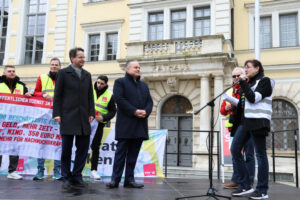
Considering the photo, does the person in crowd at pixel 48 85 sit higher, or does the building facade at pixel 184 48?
the building facade at pixel 184 48

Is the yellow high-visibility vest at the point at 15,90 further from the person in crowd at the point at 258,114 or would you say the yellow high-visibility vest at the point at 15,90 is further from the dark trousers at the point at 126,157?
the person in crowd at the point at 258,114

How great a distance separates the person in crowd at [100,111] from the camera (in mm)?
6219

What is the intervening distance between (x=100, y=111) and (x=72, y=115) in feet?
4.50

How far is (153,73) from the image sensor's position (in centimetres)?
1576

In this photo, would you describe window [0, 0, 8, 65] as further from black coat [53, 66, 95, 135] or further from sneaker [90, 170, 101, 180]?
black coat [53, 66, 95, 135]

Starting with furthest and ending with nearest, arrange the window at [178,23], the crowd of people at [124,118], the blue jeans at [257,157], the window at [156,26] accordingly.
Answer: the window at [156,26]
the window at [178,23]
the crowd of people at [124,118]
the blue jeans at [257,157]

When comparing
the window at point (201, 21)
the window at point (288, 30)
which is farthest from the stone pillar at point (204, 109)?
the window at point (288, 30)

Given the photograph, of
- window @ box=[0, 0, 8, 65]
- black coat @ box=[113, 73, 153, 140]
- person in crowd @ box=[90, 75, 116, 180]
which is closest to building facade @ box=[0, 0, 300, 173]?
window @ box=[0, 0, 8, 65]

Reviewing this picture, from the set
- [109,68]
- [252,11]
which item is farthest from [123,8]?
[252,11]

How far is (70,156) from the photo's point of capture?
5.05 meters

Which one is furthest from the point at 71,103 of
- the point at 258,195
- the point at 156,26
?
the point at 156,26

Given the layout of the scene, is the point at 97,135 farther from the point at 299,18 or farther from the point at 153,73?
the point at 299,18

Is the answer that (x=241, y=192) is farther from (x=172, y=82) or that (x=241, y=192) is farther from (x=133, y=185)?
(x=172, y=82)

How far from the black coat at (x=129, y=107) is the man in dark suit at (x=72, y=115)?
566mm
